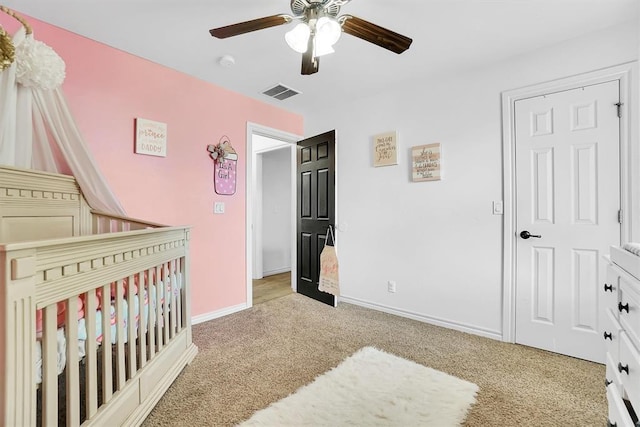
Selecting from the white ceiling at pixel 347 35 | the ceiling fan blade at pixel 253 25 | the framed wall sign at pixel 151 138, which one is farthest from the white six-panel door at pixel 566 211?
the framed wall sign at pixel 151 138

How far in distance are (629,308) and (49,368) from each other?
1836 millimetres

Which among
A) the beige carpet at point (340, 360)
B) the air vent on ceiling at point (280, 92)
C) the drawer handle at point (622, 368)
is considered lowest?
the beige carpet at point (340, 360)

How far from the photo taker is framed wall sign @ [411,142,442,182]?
254 centimetres

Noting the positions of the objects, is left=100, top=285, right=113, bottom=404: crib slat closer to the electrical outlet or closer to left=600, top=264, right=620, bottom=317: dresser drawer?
left=600, top=264, right=620, bottom=317: dresser drawer

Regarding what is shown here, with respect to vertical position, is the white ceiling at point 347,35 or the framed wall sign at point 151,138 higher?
the white ceiling at point 347,35

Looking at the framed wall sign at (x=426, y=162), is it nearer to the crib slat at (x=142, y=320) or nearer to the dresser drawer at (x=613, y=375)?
the dresser drawer at (x=613, y=375)

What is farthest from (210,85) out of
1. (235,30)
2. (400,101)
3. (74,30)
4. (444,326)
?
(444,326)

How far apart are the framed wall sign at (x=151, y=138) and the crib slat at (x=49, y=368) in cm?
171

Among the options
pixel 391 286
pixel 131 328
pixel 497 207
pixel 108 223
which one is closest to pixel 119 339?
pixel 131 328

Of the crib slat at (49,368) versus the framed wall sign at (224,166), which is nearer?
the crib slat at (49,368)

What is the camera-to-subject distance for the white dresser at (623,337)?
83cm

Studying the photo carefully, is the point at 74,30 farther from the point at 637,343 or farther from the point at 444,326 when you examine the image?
the point at 444,326

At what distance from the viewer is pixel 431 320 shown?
261 centimetres

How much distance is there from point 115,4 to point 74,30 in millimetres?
499
